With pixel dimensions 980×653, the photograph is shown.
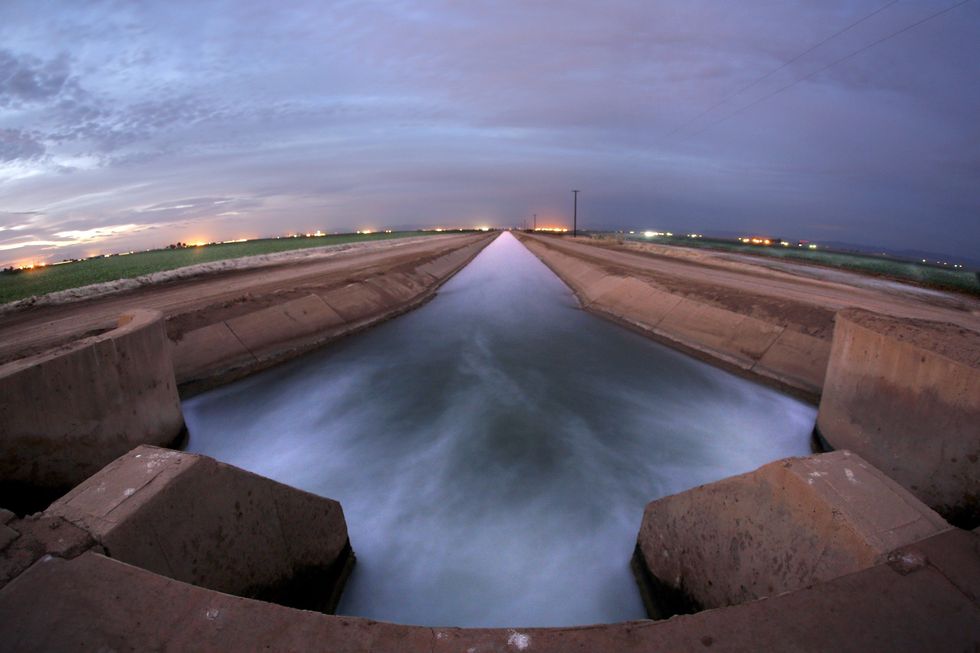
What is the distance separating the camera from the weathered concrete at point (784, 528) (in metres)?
2.92

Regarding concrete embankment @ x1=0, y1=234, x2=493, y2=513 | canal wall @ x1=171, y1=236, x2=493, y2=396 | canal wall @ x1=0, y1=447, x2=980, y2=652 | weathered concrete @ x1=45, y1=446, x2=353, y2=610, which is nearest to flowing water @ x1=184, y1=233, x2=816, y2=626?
canal wall @ x1=171, y1=236, x2=493, y2=396

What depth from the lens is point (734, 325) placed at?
1344 centimetres

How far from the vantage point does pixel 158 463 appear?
3492mm

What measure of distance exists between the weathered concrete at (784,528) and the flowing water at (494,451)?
1.47 meters

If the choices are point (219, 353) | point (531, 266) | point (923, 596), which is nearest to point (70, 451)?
point (219, 353)

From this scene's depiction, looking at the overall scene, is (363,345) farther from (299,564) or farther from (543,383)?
(299,564)

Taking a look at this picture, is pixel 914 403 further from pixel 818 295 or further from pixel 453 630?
pixel 818 295

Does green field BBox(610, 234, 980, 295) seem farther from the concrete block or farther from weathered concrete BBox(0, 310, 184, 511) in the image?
weathered concrete BBox(0, 310, 184, 511)

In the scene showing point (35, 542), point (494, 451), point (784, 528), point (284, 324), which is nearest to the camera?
point (35, 542)

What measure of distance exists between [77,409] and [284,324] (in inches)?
319

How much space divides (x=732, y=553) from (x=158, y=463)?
4.96 m

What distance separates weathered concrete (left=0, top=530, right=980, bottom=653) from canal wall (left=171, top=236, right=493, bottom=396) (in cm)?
930

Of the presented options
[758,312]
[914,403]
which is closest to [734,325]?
[758,312]

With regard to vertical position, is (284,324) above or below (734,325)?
above
